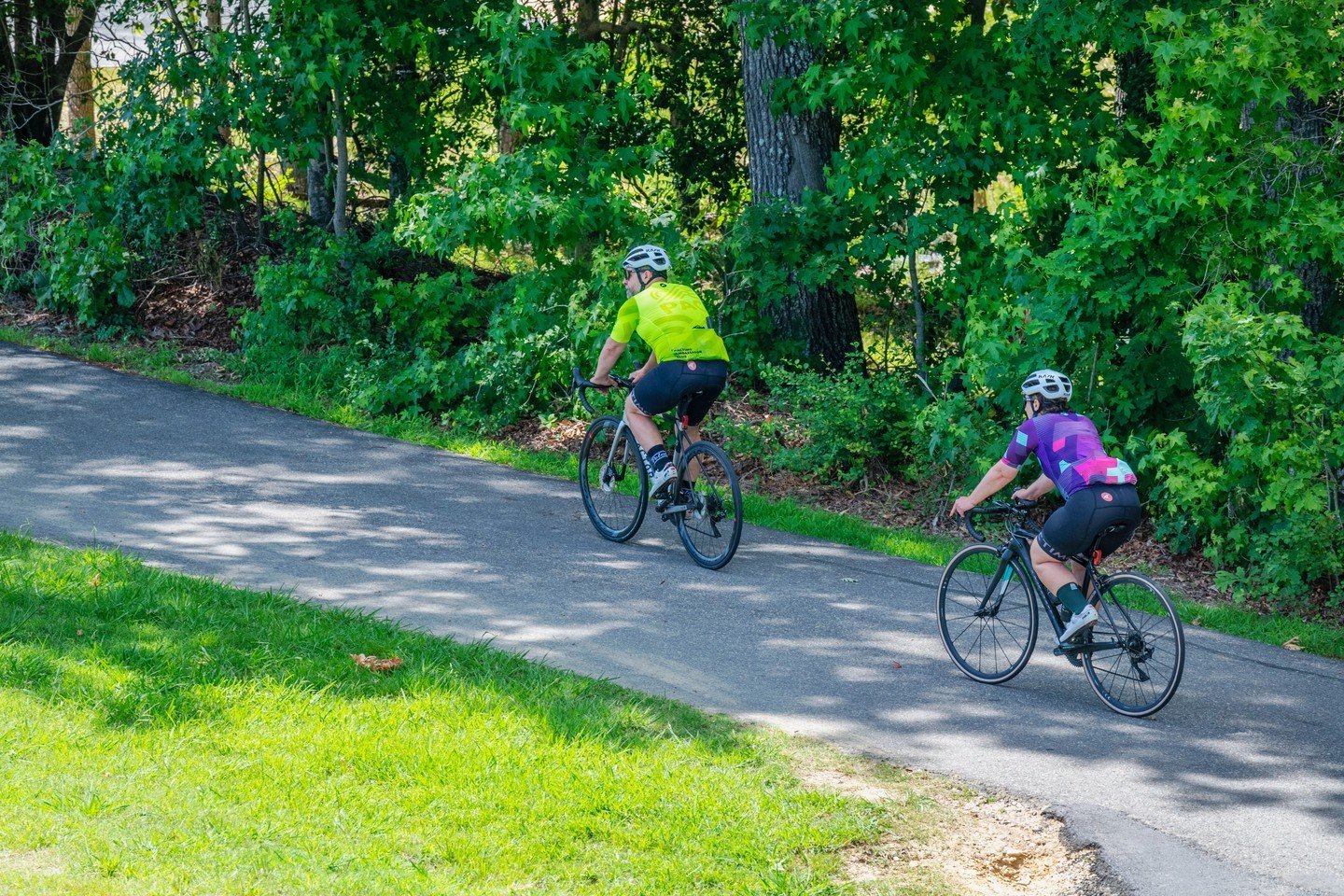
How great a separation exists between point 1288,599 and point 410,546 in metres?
5.96

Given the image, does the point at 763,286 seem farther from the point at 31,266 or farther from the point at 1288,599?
the point at 31,266

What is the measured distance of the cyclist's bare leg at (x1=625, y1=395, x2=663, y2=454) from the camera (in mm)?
9617

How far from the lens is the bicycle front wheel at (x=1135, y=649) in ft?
23.1

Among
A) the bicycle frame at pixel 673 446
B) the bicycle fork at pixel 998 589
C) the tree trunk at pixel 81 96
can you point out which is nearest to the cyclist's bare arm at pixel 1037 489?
the bicycle fork at pixel 998 589

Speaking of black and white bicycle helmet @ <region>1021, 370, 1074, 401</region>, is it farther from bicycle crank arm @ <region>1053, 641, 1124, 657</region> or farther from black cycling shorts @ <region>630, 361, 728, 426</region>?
black cycling shorts @ <region>630, 361, 728, 426</region>

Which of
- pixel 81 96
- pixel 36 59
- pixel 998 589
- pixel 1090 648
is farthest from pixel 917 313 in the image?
pixel 36 59

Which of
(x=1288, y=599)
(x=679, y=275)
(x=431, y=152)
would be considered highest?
(x=431, y=152)

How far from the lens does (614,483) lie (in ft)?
33.0

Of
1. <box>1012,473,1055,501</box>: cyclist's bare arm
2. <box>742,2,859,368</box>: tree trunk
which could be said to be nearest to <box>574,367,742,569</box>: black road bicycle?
<box>1012,473,1055,501</box>: cyclist's bare arm

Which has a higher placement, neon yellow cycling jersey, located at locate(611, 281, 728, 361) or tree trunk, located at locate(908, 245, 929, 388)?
tree trunk, located at locate(908, 245, 929, 388)

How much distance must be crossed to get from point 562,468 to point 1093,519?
5.74 meters

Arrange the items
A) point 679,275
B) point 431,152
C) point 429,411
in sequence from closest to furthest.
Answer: point 679,275 < point 429,411 < point 431,152

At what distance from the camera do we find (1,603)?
7082 mm

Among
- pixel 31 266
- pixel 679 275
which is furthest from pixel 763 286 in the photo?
pixel 31 266
